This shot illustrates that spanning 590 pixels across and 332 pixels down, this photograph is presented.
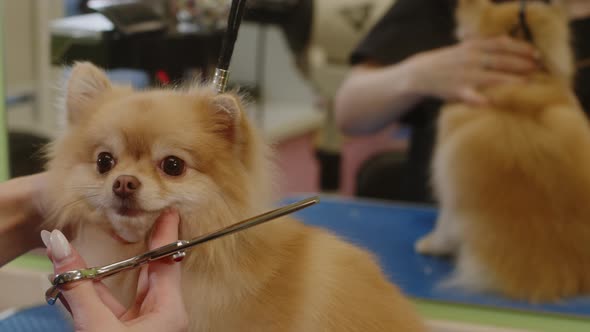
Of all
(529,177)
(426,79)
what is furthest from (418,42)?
(529,177)

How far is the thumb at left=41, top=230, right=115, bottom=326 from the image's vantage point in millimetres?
395

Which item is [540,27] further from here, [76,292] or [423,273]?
[76,292]

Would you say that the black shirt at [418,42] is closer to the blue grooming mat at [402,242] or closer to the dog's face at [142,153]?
the blue grooming mat at [402,242]

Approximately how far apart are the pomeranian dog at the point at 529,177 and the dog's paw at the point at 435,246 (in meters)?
0.06

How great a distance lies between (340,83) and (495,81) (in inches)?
13.9

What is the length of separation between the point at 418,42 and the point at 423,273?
0.36m

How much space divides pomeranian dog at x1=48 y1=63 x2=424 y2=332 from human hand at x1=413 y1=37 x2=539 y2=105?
1.43 feet

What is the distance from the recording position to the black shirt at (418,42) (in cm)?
95

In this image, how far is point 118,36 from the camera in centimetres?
82

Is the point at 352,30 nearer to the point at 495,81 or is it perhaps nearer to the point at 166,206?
the point at 495,81

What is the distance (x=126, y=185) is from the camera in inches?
16.7

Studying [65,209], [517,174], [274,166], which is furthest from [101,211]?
[517,174]

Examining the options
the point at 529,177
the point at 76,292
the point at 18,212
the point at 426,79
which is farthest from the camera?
the point at 426,79

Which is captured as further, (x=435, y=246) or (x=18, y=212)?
(x=435, y=246)
